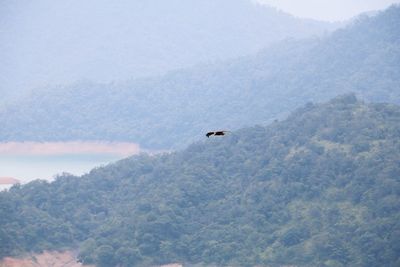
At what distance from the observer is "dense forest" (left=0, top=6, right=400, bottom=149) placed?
132 m

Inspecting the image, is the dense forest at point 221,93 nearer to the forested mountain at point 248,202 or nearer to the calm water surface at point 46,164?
the calm water surface at point 46,164

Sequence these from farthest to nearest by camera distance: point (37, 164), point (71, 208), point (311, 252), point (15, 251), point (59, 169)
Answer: point (37, 164) → point (59, 169) → point (71, 208) → point (15, 251) → point (311, 252)

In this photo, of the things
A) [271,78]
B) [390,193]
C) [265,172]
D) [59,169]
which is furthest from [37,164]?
[390,193]

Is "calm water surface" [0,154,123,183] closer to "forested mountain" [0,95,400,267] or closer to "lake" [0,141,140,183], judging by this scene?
"lake" [0,141,140,183]

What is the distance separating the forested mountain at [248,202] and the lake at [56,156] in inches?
1627

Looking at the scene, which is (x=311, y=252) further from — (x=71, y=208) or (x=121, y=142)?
(x=121, y=142)

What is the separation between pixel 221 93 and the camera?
485 feet

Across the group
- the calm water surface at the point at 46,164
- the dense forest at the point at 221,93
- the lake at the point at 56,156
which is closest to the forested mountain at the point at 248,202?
the dense forest at the point at 221,93

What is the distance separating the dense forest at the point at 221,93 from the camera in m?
132

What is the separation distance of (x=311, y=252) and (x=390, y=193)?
22.0ft

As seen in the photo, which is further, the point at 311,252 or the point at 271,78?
the point at 271,78

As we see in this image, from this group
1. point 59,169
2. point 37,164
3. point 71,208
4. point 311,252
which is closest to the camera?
point 311,252

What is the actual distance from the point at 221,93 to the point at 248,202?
68.0 m

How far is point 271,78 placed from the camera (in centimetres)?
14225
